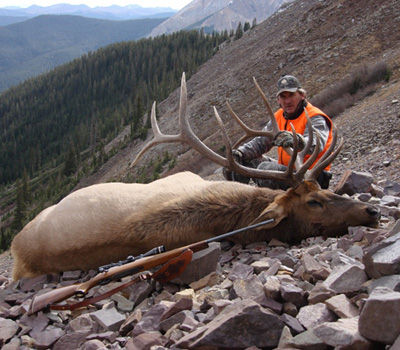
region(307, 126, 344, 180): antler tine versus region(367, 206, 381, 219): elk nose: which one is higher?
region(307, 126, 344, 180): antler tine

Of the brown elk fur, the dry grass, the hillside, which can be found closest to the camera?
the brown elk fur

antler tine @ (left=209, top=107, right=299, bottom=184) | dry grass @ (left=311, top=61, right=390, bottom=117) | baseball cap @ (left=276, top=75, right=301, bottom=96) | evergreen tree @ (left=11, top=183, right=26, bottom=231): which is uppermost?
baseball cap @ (left=276, top=75, right=301, bottom=96)

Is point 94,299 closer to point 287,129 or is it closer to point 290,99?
point 287,129

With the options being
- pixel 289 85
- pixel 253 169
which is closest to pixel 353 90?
pixel 289 85

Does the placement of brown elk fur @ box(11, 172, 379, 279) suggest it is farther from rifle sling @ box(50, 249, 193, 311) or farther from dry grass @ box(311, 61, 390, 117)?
dry grass @ box(311, 61, 390, 117)

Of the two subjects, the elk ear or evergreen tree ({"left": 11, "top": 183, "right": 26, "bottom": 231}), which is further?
evergreen tree ({"left": 11, "top": 183, "right": 26, "bottom": 231})

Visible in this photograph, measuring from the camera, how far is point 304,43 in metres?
36.4

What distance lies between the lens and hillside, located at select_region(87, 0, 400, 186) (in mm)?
12023

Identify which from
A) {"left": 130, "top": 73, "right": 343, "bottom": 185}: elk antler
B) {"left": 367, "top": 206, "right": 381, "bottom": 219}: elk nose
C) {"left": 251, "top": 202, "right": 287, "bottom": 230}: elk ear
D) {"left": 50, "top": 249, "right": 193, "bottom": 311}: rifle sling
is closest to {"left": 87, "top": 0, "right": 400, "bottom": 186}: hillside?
{"left": 130, "top": 73, "right": 343, "bottom": 185}: elk antler

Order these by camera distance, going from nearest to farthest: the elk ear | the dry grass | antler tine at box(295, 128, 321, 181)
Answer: the elk ear
antler tine at box(295, 128, 321, 181)
the dry grass

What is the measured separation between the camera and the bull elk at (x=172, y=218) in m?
4.99

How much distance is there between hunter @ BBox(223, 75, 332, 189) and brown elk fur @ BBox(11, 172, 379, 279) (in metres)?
0.97

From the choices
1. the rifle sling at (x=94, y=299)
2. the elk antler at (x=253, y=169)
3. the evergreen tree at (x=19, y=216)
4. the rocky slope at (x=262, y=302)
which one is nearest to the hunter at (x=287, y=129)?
the elk antler at (x=253, y=169)

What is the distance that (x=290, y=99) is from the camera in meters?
7.17
